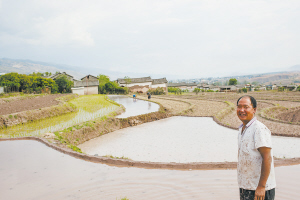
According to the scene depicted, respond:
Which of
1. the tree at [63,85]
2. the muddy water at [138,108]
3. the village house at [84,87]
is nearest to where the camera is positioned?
the muddy water at [138,108]

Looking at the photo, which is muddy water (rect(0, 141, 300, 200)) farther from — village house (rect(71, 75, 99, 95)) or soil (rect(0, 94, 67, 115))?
village house (rect(71, 75, 99, 95))

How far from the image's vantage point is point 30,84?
32.9 meters

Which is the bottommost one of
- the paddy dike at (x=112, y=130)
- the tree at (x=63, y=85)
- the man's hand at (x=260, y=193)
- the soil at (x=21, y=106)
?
the paddy dike at (x=112, y=130)

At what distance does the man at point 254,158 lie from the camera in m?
2.05

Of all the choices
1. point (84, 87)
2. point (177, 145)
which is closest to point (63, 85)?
point (84, 87)

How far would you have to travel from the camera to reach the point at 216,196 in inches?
148

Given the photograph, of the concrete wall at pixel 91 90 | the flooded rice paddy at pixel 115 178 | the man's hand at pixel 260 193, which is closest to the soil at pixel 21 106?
the flooded rice paddy at pixel 115 178

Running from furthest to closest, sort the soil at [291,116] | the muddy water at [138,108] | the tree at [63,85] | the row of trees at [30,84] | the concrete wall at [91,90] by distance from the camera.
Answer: the concrete wall at [91,90] < the tree at [63,85] < the row of trees at [30,84] < the soil at [291,116] < the muddy water at [138,108]

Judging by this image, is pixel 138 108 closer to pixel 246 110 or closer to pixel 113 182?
pixel 113 182

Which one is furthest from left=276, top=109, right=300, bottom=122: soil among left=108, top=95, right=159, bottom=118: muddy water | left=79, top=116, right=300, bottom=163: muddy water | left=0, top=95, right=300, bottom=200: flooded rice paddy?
left=0, top=95, right=300, bottom=200: flooded rice paddy

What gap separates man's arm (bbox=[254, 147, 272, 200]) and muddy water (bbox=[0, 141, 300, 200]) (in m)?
1.78

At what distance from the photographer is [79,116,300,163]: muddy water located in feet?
20.3

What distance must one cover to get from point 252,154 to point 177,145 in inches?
209

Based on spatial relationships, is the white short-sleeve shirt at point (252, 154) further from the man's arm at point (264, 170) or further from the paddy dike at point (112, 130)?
the paddy dike at point (112, 130)
